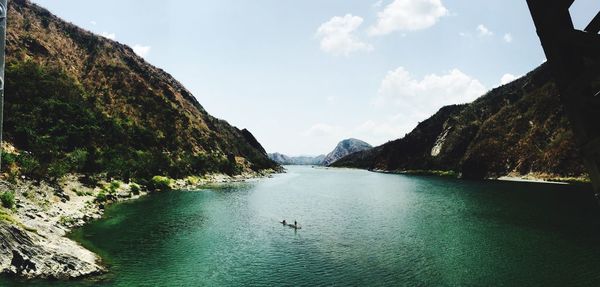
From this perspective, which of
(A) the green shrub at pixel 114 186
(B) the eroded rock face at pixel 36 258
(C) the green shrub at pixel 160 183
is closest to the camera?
(B) the eroded rock face at pixel 36 258

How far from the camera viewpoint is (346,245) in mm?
44969

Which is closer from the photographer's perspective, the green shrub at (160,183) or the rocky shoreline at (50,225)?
the rocky shoreline at (50,225)

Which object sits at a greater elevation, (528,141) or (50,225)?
(528,141)

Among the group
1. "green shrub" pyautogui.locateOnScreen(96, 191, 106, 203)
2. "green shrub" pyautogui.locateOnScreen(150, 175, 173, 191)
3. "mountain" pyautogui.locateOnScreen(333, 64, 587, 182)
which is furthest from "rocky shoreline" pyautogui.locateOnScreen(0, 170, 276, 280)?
"mountain" pyautogui.locateOnScreen(333, 64, 587, 182)

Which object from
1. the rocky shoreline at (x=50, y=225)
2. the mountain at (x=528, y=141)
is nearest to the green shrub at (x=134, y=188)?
the rocky shoreline at (x=50, y=225)

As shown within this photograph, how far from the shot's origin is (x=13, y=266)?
29.6m

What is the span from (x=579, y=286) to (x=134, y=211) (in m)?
58.4

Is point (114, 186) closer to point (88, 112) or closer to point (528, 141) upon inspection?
point (88, 112)

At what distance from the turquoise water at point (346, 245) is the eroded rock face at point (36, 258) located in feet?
4.39

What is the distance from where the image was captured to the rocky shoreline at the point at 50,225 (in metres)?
30.1

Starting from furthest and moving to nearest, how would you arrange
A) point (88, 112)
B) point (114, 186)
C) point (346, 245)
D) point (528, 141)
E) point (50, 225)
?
point (528, 141) → point (88, 112) → point (114, 186) → point (346, 245) → point (50, 225)

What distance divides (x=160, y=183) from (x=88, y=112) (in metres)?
37.7

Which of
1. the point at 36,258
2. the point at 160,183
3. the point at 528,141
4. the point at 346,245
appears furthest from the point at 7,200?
the point at 528,141

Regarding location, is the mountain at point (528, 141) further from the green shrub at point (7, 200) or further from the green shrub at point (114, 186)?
the green shrub at point (7, 200)
